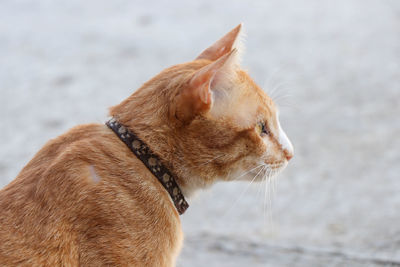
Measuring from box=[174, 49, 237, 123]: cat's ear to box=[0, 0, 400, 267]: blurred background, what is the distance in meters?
0.59

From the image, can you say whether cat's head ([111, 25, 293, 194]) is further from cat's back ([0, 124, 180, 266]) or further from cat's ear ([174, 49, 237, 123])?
cat's back ([0, 124, 180, 266])

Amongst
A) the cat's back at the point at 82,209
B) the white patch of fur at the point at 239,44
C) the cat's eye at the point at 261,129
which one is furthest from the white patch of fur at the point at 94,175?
the white patch of fur at the point at 239,44

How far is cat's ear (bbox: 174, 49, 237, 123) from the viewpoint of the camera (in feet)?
5.78

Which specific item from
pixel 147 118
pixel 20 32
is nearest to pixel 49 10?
pixel 20 32

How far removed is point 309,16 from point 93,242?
4.83 metres

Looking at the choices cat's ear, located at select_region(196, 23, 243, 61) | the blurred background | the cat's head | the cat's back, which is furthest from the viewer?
the blurred background

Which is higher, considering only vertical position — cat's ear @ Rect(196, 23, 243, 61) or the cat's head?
cat's ear @ Rect(196, 23, 243, 61)

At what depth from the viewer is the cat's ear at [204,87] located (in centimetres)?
176

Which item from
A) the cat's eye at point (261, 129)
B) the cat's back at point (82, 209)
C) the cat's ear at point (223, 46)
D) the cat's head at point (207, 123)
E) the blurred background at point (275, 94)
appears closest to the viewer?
the cat's back at point (82, 209)

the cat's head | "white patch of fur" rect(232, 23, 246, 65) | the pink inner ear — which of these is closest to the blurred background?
the cat's head

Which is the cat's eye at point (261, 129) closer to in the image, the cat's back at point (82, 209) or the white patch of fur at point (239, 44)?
the white patch of fur at point (239, 44)

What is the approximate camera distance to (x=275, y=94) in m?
2.28

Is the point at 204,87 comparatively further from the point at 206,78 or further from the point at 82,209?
the point at 82,209

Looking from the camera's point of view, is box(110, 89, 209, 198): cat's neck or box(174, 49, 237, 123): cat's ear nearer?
box(174, 49, 237, 123): cat's ear
